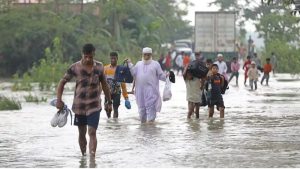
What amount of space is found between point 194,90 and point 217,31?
102 feet

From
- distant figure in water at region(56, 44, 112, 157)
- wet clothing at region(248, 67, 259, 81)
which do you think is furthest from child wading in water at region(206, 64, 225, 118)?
wet clothing at region(248, 67, 259, 81)

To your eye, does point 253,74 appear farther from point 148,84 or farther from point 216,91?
point 148,84

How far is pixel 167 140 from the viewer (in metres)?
13.8

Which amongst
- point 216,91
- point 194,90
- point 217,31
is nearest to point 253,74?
point 216,91

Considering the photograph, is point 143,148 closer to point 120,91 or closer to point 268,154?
point 268,154

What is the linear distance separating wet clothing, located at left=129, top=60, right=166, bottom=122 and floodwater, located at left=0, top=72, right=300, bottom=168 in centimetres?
41

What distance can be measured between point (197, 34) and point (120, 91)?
31.1 m

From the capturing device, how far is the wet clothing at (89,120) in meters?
11.5

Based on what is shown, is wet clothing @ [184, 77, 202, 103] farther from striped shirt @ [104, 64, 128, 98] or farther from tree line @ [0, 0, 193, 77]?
tree line @ [0, 0, 193, 77]

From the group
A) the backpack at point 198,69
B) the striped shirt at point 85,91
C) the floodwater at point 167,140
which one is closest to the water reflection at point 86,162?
the floodwater at point 167,140

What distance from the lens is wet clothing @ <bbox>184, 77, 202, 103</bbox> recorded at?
59.5ft

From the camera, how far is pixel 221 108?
60.1ft

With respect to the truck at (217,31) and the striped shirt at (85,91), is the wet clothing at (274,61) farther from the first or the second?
the striped shirt at (85,91)

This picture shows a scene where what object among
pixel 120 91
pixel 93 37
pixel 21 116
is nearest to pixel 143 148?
pixel 120 91
